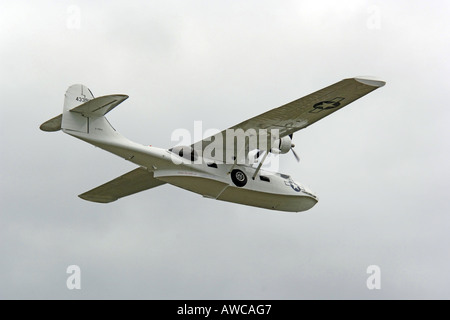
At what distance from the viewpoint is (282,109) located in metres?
29.4

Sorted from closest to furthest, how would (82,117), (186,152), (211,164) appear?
(82,117), (186,152), (211,164)

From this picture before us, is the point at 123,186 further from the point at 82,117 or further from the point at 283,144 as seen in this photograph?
the point at 283,144

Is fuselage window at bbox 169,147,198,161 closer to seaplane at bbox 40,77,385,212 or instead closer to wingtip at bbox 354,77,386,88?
seaplane at bbox 40,77,385,212

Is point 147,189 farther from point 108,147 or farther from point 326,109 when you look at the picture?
point 326,109

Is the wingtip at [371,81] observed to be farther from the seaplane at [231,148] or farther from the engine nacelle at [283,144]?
the engine nacelle at [283,144]

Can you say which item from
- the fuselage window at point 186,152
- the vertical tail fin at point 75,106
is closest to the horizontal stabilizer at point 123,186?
the fuselage window at point 186,152

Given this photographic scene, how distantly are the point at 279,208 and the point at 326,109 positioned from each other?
205 inches

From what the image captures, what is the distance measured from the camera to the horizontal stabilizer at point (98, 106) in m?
28.0

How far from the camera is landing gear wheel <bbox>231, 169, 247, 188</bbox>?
1220 inches

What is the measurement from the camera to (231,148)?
103ft

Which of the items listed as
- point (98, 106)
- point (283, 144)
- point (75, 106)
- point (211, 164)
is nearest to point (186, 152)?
point (211, 164)

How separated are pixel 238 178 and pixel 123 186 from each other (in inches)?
240

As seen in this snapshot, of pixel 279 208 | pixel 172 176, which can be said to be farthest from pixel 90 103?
pixel 279 208

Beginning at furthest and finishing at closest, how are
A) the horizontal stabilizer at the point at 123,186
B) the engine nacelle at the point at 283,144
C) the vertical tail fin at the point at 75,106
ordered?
the horizontal stabilizer at the point at 123,186 < the engine nacelle at the point at 283,144 < the vertical tail fin at the point at 75,106
